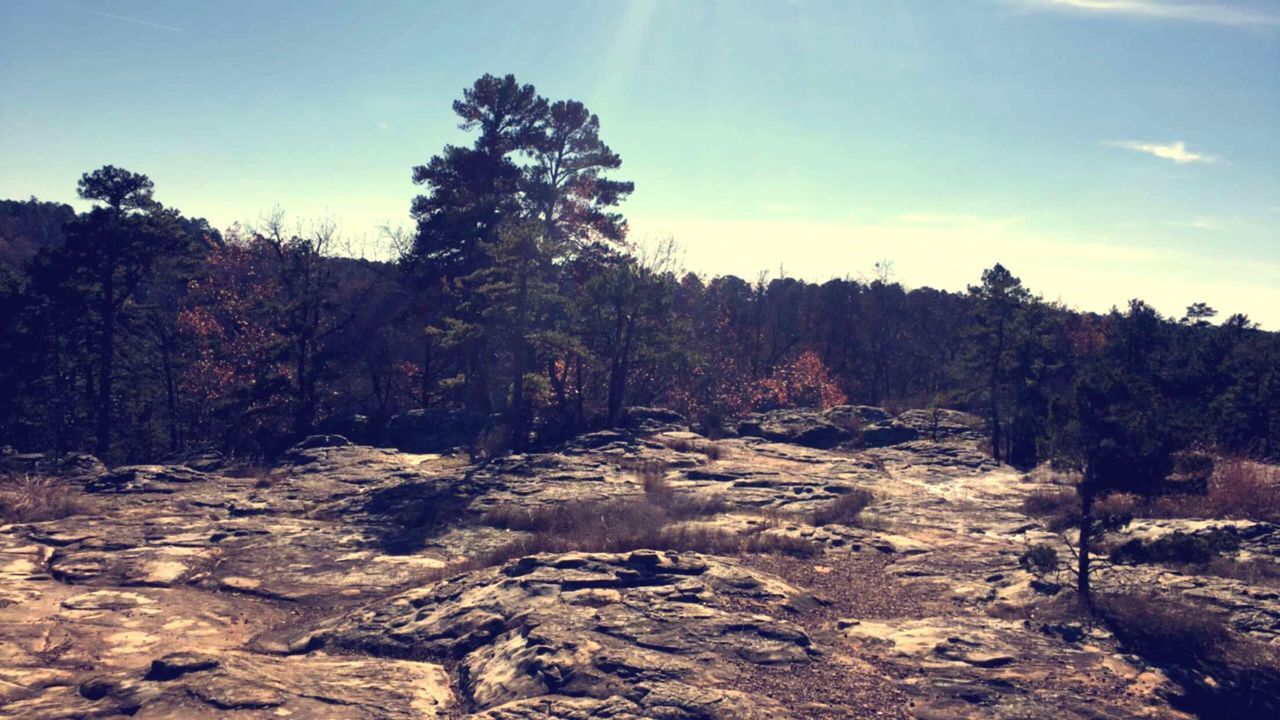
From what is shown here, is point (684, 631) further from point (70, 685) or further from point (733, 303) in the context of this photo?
point (733, 303)

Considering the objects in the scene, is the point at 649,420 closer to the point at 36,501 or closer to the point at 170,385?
the point at 36,501

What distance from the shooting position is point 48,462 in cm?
1880

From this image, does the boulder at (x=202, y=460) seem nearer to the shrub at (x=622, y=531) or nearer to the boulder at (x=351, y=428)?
the boulder at (x=351, y=428)

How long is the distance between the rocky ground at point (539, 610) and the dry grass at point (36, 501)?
622mm

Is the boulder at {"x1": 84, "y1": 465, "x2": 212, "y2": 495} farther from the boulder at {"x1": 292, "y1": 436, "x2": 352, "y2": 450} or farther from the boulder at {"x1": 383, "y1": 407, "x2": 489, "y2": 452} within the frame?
the boulder at {"x1": 383, "y1": 407, "x2": 489, "y2": 452}

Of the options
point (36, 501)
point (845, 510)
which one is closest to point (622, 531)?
point (845, 510)

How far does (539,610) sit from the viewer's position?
8867mm

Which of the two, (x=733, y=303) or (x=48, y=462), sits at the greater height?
(x=733, y=303)

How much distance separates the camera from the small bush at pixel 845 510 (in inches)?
608

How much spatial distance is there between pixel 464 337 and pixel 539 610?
18.4 meters

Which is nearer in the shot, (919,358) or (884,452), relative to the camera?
(884,452)

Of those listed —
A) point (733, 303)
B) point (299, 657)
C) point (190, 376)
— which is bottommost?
point (299, 657)

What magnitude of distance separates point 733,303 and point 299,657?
5137 centimetres

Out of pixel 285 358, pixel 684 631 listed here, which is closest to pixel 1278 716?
pixel 684 631
